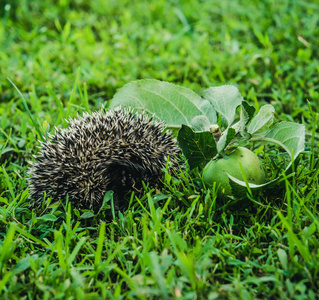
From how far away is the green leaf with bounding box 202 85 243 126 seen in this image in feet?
9.55

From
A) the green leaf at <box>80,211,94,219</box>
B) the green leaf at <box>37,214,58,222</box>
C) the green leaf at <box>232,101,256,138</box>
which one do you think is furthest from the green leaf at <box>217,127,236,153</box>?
the green leaf at <box>37,214,58,222</box>

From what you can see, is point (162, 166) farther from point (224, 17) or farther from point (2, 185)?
point (224, 17)

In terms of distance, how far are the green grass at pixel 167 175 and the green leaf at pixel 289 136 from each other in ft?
0.50

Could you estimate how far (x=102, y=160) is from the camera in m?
2.62

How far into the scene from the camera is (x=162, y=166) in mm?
2779

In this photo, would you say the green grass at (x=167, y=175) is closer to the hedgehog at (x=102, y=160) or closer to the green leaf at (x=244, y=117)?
the hedgehog at (x=102, y=160)

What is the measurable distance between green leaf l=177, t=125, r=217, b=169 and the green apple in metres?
0.08

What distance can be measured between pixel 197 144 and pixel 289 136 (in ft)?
2.33

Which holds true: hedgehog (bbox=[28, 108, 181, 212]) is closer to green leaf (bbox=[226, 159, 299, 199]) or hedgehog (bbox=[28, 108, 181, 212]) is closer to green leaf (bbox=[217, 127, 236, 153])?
green leaf (bbox=[217, 127, 236, 153])

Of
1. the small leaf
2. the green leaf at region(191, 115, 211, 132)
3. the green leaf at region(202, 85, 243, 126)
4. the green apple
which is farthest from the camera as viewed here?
the green leaf at region(202, 85, 243, 126)

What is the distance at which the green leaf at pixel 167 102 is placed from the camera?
3061 millimetres

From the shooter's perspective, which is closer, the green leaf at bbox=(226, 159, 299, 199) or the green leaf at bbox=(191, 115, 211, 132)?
the green leaf at bbox=(226, 159, 299, 199)

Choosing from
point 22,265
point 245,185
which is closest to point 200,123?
point 245,185

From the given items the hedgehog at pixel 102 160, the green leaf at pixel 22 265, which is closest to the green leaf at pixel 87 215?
the hedgehog at pixel 102 160
